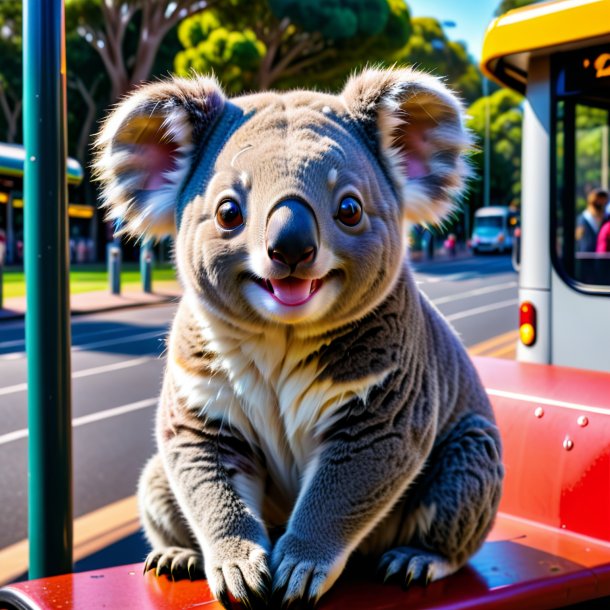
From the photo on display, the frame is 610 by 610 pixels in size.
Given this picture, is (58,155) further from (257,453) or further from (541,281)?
(541,281)

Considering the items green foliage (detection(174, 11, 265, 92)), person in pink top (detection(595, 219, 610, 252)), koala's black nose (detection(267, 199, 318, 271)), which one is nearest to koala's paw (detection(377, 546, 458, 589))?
koala's black nose (detection(267, 199, 318, 271))

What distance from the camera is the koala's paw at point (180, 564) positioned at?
209cm

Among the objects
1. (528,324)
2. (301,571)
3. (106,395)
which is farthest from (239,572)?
(106,395)

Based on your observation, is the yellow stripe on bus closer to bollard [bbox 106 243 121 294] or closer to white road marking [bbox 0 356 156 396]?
white road marking [bbox 0 356 156 396]

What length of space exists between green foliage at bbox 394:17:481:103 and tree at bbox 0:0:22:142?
1994 cm

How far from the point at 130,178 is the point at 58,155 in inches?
24.0

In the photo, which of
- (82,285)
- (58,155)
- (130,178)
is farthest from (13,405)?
Answer: (82,285)

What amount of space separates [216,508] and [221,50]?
26305 mm

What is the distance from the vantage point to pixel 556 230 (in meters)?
4.46

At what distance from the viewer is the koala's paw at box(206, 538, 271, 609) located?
5.72 ft

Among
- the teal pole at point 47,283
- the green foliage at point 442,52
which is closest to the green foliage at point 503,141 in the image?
the green foliage at point 442,52

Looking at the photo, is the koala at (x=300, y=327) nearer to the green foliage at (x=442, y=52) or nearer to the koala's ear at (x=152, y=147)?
the koala's ear at (x=152, y=147)

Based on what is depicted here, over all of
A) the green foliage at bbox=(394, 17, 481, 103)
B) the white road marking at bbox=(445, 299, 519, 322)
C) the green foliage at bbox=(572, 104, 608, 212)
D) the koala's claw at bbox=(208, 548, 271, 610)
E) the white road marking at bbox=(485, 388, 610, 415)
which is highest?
the green foliage at bbox=(394, 17, 481, 103)

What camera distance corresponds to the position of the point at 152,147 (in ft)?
6.36
